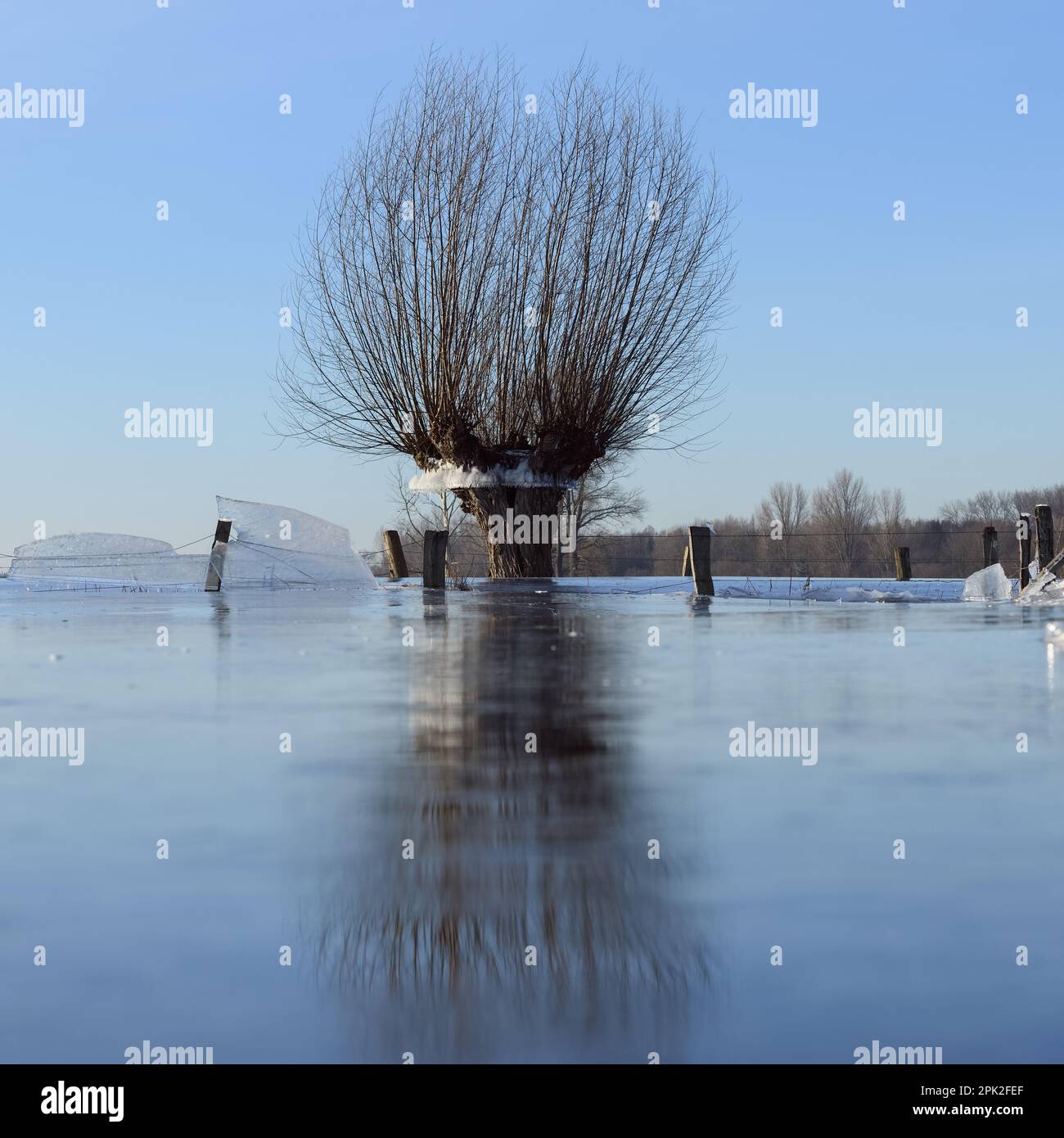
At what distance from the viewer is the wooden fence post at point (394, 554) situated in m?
25.2

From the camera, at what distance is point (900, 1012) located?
6.10ft

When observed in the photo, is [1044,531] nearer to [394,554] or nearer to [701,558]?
[701,558]

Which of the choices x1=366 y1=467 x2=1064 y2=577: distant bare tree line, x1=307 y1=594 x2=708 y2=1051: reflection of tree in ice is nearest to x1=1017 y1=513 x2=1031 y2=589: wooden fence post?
x1=366 y1=467 x2=1064 y2=577: distant bare tree line

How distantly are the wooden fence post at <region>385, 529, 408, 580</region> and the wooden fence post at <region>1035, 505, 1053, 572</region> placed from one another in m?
11.6

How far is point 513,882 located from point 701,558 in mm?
17816

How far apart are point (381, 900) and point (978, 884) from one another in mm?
1181

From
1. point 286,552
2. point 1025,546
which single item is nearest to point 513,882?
point 286,552

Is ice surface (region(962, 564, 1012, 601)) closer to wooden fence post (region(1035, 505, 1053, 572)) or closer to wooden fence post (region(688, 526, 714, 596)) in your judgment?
wooden fence post (region(1035, 505, 1053, 572))

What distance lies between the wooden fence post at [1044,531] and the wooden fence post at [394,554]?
11559 millimetres

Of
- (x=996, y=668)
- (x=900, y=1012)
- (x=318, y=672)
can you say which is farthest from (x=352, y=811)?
(x=996, y=668)

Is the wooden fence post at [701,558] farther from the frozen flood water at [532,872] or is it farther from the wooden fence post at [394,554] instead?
the frozen flood water at [532,872]

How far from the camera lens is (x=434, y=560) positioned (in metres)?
20.2

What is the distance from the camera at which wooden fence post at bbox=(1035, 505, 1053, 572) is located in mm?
22031
